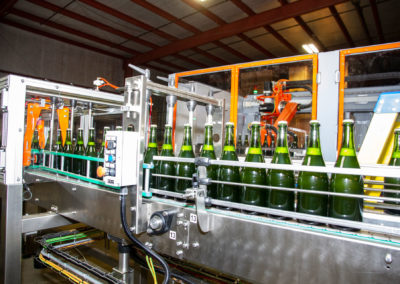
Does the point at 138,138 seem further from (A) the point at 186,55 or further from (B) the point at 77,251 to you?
(A) the point at 186,55

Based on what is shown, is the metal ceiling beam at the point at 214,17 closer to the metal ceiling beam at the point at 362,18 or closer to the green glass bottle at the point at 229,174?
the metal ceiling beam at the point at 362,18

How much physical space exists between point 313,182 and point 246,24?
4541 mm

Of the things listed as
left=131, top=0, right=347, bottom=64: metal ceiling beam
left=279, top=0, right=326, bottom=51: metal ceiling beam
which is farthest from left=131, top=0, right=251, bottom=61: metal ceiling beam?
left=279, top=0, right=326, bottom=51: metal ceiling beam

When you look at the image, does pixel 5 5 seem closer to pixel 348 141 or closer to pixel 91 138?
pixel 91 138

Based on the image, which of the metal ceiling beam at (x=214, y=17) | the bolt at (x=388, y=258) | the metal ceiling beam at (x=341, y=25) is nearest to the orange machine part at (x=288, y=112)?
the bolt at (x=388, y=258)

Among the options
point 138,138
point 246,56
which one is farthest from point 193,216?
point 246,56

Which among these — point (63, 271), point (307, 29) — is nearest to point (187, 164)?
point (63, 271)

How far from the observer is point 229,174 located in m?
0.93

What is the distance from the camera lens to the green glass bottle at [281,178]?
0.75 metres

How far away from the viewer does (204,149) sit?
0.99 meters

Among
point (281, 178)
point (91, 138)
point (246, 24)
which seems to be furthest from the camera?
point (246, 24)

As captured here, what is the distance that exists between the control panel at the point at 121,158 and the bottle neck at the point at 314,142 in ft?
1.58

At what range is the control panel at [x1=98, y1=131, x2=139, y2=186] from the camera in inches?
28.8

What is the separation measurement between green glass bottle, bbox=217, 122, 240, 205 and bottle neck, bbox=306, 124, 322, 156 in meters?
0.23
